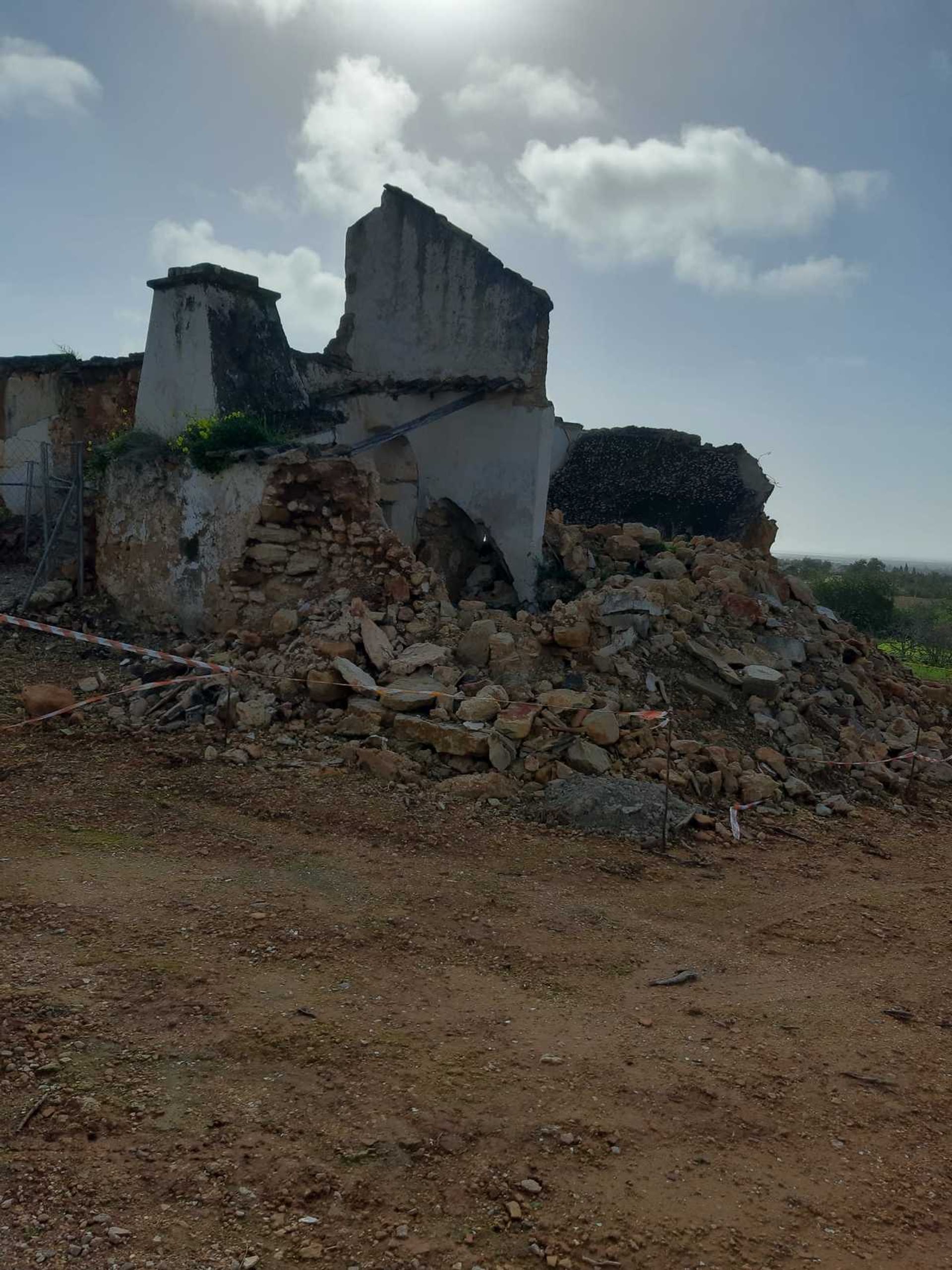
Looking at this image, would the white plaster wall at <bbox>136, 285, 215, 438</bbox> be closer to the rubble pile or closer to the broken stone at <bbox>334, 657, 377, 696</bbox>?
the rubble pile

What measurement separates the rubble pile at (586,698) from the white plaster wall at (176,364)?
2.65 metres

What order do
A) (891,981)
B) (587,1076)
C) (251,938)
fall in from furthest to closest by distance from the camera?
1. (891,981)
2. (251,938)
3. (587,1076)

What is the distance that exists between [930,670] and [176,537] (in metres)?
17.1

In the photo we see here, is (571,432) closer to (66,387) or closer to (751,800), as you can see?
(66,387)

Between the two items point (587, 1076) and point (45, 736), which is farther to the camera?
point (45, 736)

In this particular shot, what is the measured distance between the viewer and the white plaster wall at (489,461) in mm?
12578

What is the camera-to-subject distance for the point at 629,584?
36.1 ft

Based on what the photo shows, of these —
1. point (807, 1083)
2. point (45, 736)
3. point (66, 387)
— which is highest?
point (66, 387)

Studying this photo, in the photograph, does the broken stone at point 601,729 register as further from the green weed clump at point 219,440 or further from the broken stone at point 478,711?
the green weed clump at point 219,440

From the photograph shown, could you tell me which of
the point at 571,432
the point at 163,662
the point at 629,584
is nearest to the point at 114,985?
the point at 163,662

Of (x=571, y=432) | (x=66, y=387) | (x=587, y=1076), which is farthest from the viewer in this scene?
(x=571, y=432)

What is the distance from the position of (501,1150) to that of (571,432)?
55.8 ft

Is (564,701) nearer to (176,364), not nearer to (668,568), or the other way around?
(668,568)

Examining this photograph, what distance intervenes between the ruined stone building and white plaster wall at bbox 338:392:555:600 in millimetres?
22
